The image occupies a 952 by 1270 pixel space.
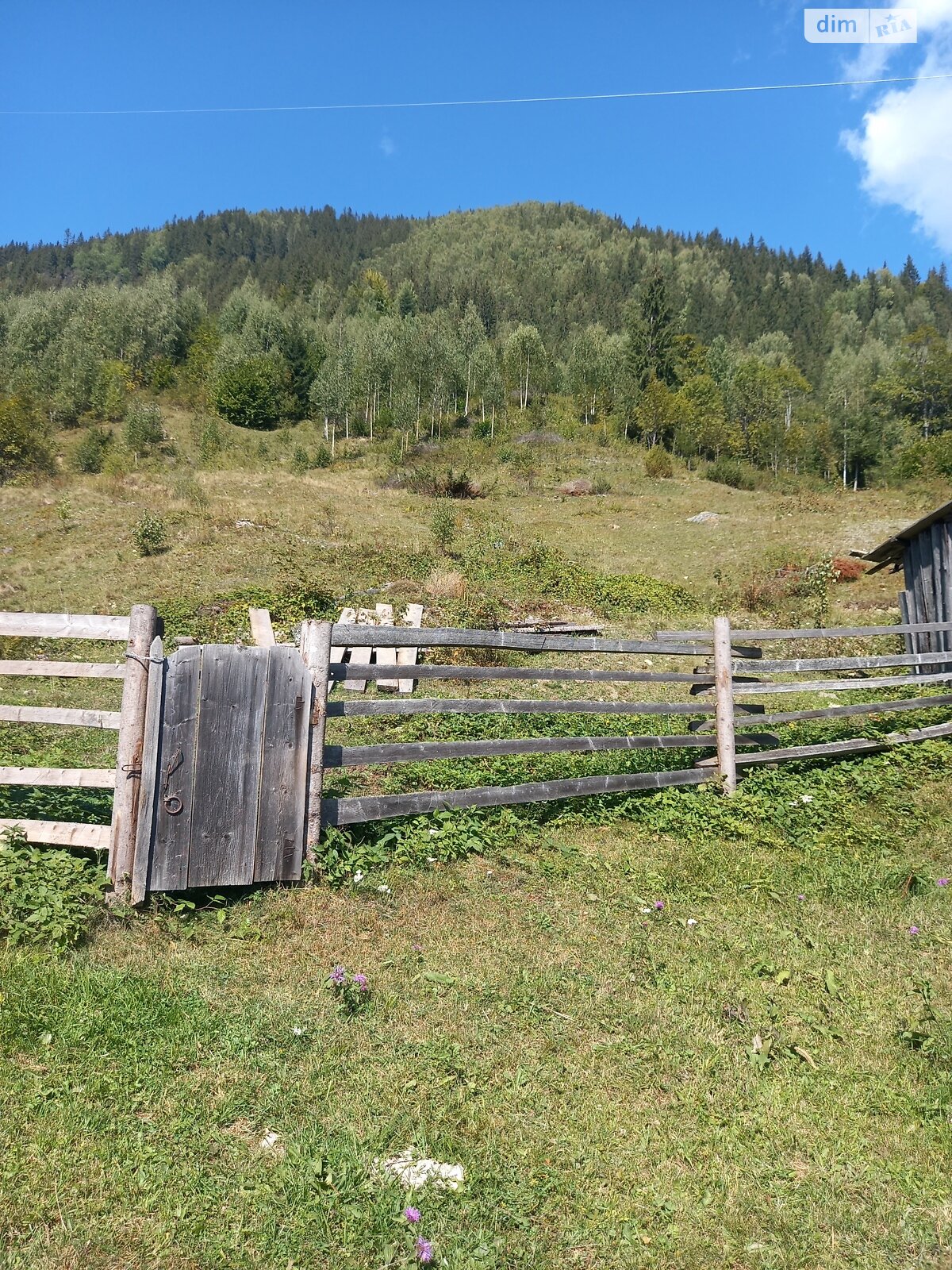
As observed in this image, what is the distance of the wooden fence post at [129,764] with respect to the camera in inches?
183

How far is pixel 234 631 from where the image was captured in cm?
1430

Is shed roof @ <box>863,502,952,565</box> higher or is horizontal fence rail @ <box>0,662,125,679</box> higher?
shed roof @ <box>863,502,952,565</box>

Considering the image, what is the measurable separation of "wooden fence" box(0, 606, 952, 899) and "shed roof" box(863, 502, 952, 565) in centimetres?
235

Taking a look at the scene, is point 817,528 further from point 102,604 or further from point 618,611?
point 102,604

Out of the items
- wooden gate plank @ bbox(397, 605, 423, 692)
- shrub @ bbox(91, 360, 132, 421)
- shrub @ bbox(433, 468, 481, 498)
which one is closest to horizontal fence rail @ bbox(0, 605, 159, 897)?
wooden gate plank @ bbox(397, 605, 423, 692)

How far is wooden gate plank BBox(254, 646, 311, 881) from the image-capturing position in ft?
16.5

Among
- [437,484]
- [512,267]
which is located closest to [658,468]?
[437,484]

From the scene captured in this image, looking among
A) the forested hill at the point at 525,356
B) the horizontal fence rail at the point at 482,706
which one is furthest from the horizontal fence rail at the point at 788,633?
the forested hill at the point at 525,356

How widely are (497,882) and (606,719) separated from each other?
506 cm

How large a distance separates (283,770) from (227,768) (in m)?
0.36

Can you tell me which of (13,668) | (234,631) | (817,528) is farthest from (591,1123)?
(817,528)

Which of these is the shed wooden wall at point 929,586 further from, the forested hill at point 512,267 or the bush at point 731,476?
the forested hill at point 512,267

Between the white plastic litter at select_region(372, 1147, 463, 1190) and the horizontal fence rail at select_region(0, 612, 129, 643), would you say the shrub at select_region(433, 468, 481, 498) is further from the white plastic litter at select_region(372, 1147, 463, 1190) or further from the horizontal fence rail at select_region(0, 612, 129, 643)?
the white plastic litter at select_region(372, 1147, 463, 1190)

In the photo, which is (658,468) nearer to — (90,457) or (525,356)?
(525,356)
